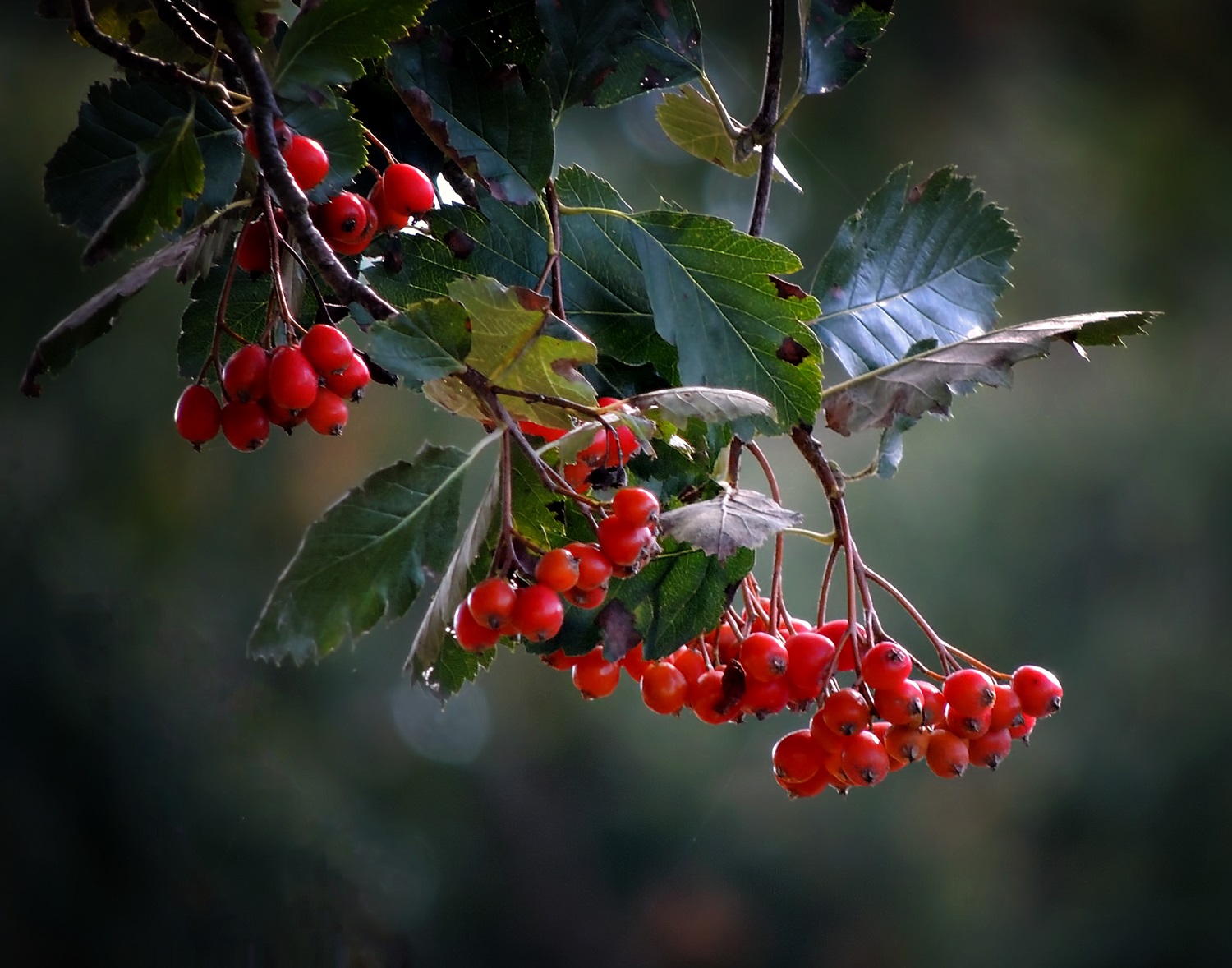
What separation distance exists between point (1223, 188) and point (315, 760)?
3165 mm

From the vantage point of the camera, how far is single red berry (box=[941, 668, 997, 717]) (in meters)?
0.47

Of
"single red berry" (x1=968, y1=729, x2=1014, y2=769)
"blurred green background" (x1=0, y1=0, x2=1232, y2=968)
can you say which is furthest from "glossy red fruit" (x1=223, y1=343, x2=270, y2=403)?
"blurred green background" (x1=0, y1=0, x2=1232, y2=968)

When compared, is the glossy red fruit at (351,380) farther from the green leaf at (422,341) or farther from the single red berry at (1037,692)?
the single red berry at (1037,692)

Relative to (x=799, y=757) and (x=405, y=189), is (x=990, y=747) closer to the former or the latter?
(x=799, y=757)

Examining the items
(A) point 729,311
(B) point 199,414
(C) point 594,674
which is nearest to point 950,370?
(A) point 729,311

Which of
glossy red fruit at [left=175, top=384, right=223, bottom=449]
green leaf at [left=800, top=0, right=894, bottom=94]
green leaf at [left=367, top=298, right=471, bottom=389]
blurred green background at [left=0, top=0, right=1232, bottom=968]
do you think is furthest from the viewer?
blurred green background at [left=0, top=0, right=1232, bottom=968]

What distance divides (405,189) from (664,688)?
0.25 meters

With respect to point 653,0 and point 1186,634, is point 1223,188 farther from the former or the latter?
point 653,0

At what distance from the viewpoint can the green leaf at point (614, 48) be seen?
0.47 m

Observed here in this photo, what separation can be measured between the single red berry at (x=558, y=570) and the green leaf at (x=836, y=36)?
31 cm

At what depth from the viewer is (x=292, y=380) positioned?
39cm

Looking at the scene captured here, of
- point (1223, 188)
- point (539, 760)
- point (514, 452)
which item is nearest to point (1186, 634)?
point (1223, 188)

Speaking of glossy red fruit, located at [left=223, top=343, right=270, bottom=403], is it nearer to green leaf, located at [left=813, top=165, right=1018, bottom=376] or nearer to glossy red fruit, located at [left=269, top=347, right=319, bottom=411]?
glossy red fruit, located at [left=269, top=347, right=319, bottom=411]

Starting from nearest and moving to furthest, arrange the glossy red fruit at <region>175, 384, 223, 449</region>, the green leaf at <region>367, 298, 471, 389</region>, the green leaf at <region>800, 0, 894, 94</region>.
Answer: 1. the green leaf at <region>367, 298, 471, 389</region>
2. the glossy red fruit at <region>175, 384, 223, 449</region>
3. the green leaf at <region>800, 0, 894, 94</region>
